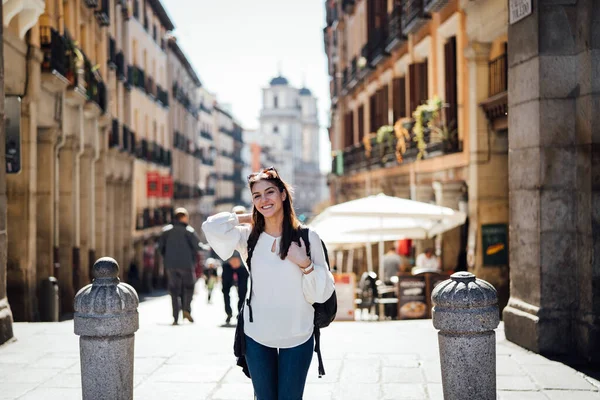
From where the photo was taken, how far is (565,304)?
9.59 meters

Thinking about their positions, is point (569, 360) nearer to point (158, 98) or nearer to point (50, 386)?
point (50, 386)

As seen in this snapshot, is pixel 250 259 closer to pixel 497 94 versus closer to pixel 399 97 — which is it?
pixel 497 94

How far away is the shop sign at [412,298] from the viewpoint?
51.8 ft

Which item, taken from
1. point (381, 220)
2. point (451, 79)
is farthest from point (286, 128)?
point (381, 220)

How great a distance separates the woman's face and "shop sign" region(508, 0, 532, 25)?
5208 millimetres

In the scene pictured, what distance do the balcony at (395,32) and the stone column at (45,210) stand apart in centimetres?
978

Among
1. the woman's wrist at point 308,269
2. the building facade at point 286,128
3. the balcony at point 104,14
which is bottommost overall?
the woman's wrist at point 308,269

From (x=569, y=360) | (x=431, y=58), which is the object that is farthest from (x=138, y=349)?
(x=431, y=58)

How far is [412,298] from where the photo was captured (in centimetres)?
1586

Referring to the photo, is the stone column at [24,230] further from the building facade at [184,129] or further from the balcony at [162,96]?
the building facade at [184,129]

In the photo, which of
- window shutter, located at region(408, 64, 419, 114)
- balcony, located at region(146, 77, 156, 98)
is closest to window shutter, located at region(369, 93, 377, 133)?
window shutter, located at region(408, 64, 419, 114)

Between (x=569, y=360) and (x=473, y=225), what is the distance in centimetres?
825

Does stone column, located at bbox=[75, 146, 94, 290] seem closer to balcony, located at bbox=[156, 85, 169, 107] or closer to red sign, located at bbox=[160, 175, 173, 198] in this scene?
red sign, located at bbox=[160, 175, 173, 198]

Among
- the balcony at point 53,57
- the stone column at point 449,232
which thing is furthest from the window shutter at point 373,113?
the balcony at point 53,57
